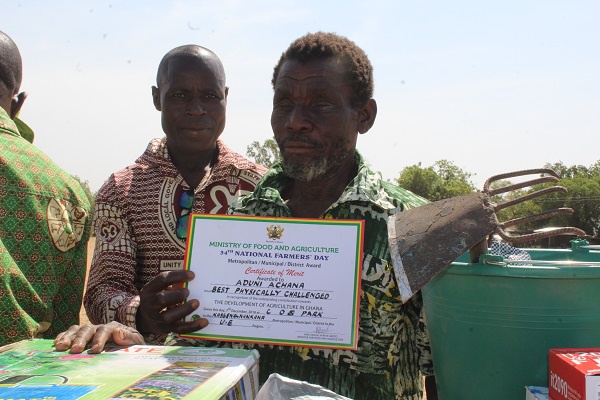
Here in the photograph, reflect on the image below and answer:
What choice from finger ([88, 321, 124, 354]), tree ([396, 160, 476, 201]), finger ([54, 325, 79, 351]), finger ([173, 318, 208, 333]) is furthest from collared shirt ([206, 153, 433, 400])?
tree ([396, 160, 476, 201])

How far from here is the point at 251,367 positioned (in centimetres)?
142

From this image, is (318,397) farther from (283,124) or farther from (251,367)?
(283,124)

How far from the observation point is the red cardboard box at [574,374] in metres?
1.14

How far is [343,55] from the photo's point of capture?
6.96 feet

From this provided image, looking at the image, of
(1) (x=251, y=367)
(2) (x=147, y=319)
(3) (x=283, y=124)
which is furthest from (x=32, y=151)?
(1) (x=251, y=367)

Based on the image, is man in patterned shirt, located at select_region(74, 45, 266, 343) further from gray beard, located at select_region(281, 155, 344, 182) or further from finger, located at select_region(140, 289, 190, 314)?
gray beard, located at select_region(281, 155, 344, 182)

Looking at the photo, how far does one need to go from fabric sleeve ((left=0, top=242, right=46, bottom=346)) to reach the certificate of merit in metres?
0.66

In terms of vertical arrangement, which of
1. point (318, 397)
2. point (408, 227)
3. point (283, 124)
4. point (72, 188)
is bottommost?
point (318, 397)

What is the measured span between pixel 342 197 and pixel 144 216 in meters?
1.15

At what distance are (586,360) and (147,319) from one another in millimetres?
1304

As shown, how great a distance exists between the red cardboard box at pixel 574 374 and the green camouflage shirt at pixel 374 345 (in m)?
0.59

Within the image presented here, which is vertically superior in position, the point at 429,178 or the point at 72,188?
the point at 429,178

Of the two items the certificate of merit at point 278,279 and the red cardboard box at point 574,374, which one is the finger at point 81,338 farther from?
the red cardboard box at point 574,374

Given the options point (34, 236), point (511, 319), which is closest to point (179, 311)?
point (34, 236)
